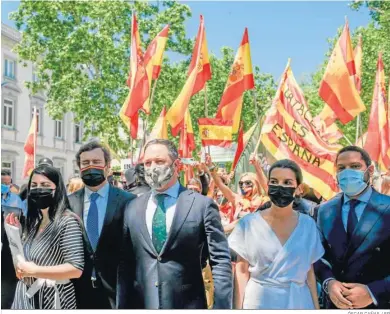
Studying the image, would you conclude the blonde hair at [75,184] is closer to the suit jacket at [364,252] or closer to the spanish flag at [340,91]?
the suit jacket at [364,252]

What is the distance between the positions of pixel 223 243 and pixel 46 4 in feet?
68.8

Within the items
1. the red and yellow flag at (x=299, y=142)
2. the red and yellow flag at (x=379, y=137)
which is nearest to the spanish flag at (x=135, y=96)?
the red and yellow flag at (x=299, y=142)

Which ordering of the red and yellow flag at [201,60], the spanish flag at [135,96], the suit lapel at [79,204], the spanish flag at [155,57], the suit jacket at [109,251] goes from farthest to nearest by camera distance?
the spanish flag at [155,57]
the red and yellow flag at [201,60]
the spanish flag at [135,96]
the suit lapel at [79,204]
the suit jacket at [109,251]

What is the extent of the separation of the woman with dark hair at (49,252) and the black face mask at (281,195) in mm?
1255

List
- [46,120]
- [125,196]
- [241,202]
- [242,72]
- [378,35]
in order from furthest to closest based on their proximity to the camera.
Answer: [46,120] < [378,35] < [242,72] < [241,202] < [125,196]

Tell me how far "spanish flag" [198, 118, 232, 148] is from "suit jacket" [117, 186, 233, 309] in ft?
18.8

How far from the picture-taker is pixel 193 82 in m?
10.3

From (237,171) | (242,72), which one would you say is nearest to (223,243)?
(242,72)

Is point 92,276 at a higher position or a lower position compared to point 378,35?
lower

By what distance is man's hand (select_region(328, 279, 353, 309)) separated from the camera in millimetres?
3885

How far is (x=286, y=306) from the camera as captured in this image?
12.4ft

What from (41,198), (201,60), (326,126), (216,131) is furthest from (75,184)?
(326,126)

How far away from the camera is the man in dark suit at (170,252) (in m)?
3.89

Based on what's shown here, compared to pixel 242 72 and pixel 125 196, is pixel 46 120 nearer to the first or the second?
pixel 242 72
